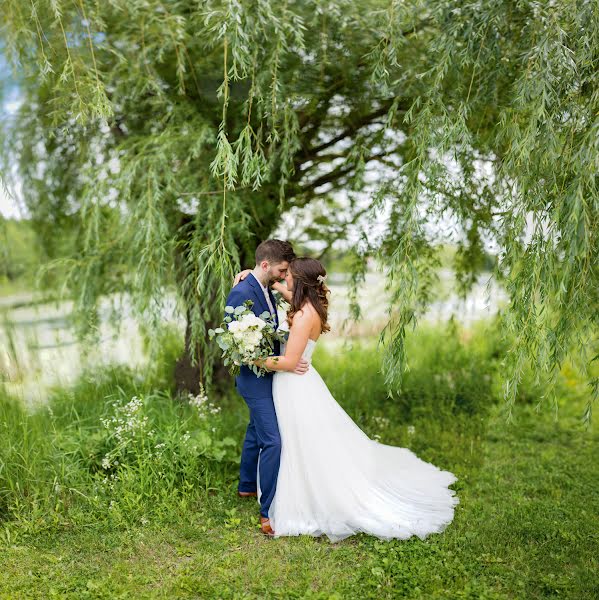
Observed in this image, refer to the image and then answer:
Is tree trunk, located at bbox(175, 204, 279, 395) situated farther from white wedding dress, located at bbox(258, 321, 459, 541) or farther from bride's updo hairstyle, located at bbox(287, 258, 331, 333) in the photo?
white wedding dress, located at bbox(258, 321, 459, 541)

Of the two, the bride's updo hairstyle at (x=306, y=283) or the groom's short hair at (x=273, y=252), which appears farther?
the groom's short hair at (x=273, y=252)

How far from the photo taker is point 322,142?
227 inches

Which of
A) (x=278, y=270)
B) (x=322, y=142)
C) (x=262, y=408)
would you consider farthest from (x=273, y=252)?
(x=322, y=142)

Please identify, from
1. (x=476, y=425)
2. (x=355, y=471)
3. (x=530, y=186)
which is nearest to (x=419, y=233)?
(x=530, y=186)

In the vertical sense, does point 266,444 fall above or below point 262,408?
below

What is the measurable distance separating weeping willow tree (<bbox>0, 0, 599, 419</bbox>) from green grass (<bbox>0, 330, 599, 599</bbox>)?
2.61 ft

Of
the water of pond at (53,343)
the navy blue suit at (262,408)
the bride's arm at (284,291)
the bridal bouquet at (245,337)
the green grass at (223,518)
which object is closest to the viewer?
the green grass at (223,518)

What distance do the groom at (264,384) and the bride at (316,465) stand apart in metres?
0.05

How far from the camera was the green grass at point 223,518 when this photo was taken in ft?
10.9

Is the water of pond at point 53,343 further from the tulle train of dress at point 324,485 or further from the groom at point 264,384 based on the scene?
the tulle train of dress at point 324,485

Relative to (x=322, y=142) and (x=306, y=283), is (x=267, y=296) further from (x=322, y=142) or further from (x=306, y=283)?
(x=322, y=142)

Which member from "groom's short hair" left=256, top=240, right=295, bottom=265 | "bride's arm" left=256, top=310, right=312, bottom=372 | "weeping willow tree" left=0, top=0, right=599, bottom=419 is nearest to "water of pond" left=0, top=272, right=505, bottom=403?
"weeping willow tree" left=0, top=0, right=599, bottom=419

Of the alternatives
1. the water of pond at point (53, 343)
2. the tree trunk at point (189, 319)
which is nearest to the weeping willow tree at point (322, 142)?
the tree trunk at point (189, 319)

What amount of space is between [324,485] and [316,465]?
13 centimetres
